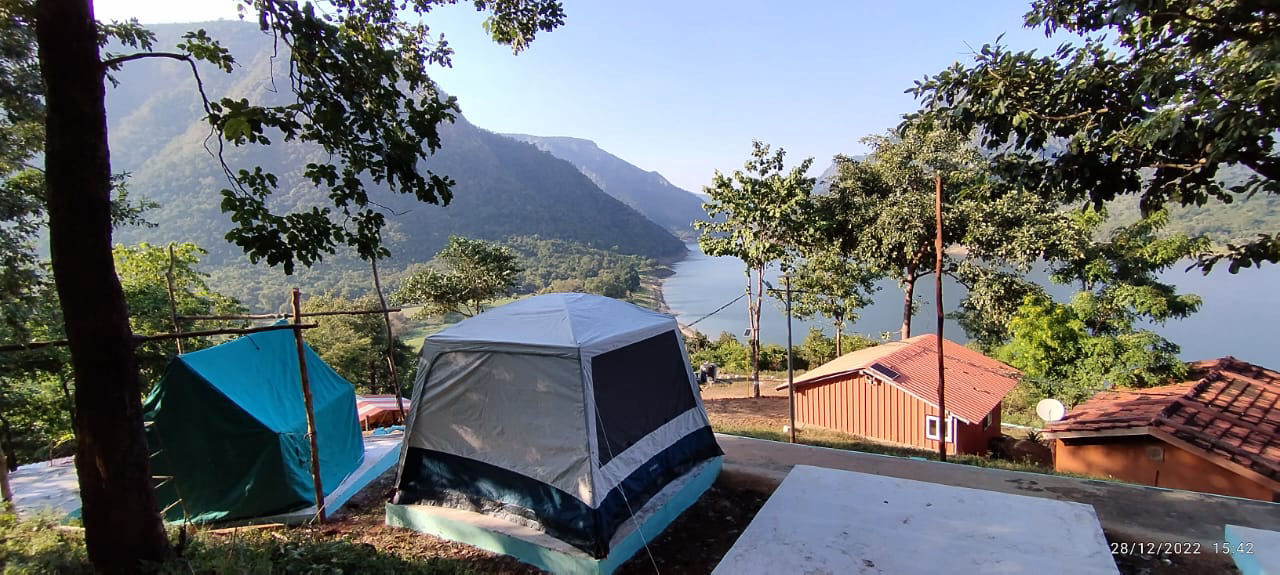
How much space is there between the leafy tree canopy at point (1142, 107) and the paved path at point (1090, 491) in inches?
86.4

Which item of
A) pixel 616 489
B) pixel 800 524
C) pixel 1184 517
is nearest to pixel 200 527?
pixel 616 489

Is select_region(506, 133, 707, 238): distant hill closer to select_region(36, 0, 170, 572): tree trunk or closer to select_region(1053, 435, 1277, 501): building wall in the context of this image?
select_region(1053, 435, 1277, 501): building wall

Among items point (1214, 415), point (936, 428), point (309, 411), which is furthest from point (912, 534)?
point (936, 428)

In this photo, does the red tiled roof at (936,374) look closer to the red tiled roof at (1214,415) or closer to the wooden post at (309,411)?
the red tiled roof at (1214,415)

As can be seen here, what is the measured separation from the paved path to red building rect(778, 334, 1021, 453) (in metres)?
5.74

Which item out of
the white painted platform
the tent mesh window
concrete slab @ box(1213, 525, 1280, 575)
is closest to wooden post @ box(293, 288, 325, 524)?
the tent mesh window

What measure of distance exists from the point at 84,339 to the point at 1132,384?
677 inches

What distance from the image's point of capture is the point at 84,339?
2.79m

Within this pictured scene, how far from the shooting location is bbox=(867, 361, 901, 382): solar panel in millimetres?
12219

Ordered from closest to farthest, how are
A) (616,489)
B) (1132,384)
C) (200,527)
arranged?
(616,489) < (200,527) < (1132,384)

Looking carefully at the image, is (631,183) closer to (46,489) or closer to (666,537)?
(46,489)

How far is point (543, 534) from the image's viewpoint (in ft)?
13.5

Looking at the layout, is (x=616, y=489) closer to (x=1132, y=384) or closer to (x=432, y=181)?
(x=432, y=181)

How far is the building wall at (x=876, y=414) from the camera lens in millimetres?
11953
